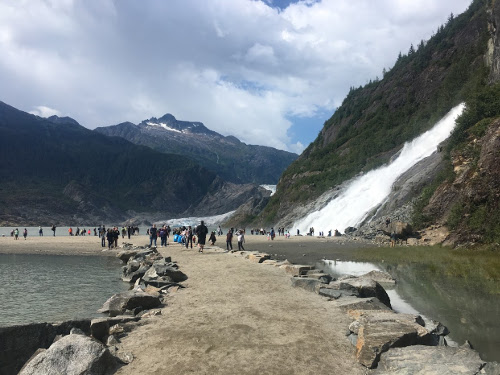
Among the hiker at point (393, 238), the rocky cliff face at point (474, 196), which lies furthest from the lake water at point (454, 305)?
the hiker at point (393, 238)

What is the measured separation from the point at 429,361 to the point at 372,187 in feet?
191

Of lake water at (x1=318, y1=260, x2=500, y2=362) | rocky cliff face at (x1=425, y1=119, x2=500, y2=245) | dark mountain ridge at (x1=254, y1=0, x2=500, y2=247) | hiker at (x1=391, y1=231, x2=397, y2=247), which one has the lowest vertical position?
lake water at (x1=318, y1=260, x2=500, y2=362)

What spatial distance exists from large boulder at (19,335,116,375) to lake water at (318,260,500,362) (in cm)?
771

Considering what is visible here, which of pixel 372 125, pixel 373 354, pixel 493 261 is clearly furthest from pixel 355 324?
pixel 372 125

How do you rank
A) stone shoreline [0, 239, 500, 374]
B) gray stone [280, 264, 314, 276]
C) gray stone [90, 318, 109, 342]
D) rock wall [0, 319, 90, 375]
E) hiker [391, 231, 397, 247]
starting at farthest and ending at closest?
hiker [391, 231, 397, 247] < gray stone [280, 264, 314, 276] < gray stone [90, 318, 109, 342] < rock wall [0, 319, 90, 375] < stone shoreline [0, 239, 500, 374]

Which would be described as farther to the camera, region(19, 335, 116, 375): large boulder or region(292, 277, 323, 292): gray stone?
region(292, 277, 323, 292): gray stone

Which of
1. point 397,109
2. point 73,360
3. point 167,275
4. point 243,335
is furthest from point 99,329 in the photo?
point 397,109

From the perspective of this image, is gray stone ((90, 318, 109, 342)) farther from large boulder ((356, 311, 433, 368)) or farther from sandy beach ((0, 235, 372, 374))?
large boulder ((356, 311, 433, 368))

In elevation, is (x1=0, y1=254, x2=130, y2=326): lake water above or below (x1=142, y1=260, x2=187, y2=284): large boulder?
below

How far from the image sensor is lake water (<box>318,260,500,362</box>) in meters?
8.94

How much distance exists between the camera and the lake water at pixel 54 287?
39.7ft

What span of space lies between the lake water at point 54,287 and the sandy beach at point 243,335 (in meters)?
3.82

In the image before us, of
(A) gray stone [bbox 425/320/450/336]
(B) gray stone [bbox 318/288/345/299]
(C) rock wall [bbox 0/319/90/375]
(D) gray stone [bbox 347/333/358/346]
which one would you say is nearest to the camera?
(C) rock wall [bbox 0/319/90/375]

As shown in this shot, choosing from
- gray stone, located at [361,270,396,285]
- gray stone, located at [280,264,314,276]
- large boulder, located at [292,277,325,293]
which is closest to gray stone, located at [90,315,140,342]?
large boulder, located at [292,277,325,293]
